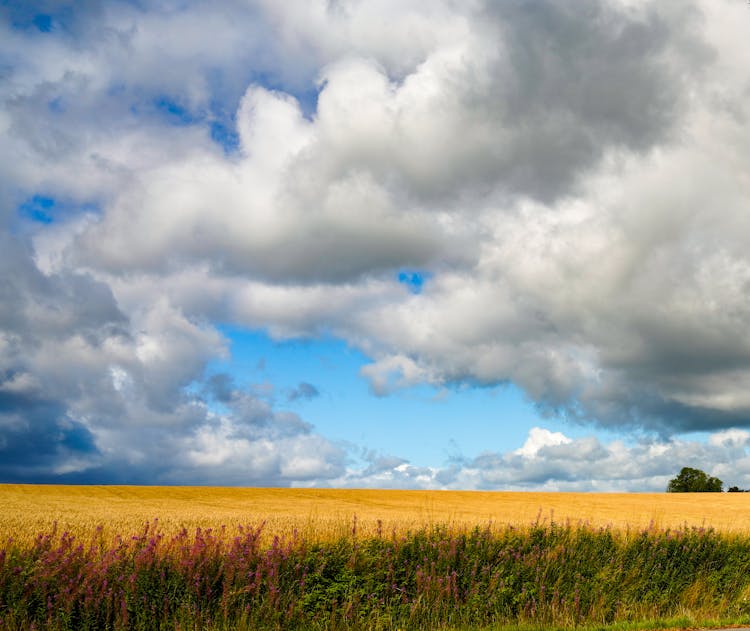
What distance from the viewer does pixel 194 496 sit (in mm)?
62500

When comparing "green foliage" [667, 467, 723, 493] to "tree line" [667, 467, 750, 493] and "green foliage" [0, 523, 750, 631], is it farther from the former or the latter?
"green foliage" [0, 523, 750, 631]

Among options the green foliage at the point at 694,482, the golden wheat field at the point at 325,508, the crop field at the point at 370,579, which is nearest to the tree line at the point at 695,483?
the green foliage at the point at 694,482

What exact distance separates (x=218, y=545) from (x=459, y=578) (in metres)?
6.06

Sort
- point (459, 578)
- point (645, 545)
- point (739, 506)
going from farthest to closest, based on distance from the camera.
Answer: point (739, 506), point (645, 545), point (459, 578)

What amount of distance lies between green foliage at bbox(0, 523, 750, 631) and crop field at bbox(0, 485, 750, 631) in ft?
0.12

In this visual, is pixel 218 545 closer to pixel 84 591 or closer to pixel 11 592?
pixel 84 591

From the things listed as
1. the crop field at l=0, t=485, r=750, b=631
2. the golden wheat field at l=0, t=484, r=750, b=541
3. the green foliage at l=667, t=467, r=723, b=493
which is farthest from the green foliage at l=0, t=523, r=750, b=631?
the green foliage at l=667, t=467, r=723, b=493

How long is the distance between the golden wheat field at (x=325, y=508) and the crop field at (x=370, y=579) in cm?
189

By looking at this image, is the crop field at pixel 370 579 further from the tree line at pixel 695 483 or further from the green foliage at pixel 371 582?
the tree line at pixel 695 483

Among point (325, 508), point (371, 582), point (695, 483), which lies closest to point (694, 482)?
point (695, 483)

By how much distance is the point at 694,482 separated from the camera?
125 m

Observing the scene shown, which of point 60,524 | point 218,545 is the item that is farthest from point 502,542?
point 60,524

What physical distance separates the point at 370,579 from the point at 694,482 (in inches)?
4934

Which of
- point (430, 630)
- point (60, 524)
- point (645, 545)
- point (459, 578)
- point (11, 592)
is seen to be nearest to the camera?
point (11, 592)
